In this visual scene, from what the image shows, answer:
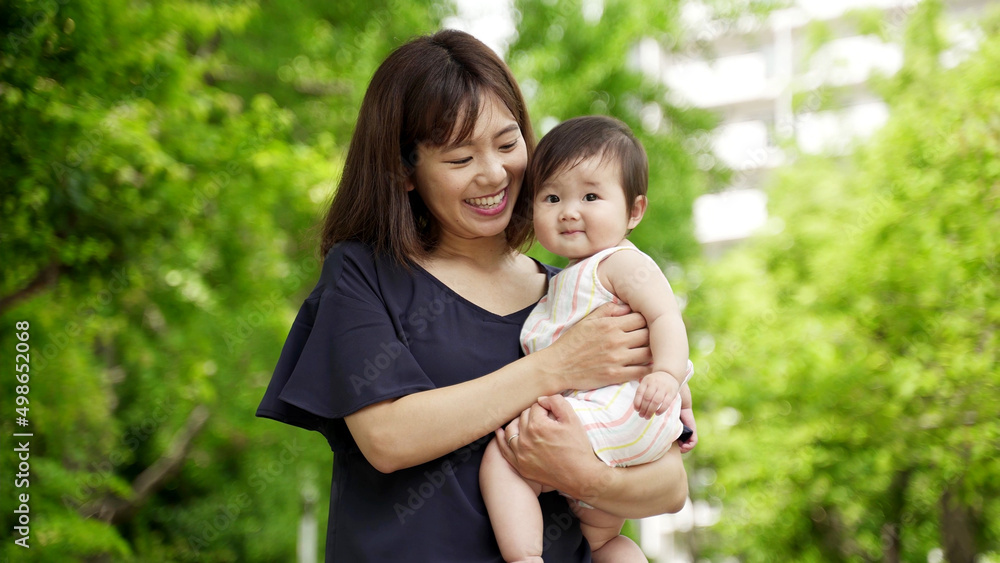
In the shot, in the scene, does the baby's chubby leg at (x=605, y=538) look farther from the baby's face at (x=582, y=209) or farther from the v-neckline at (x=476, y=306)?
the baby's face at (x=582, y=209)

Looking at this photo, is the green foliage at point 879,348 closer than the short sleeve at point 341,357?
No

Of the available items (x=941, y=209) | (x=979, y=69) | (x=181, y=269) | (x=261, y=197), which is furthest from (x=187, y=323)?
(x=979, y=69)

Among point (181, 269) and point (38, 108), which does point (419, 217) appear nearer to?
point (38, 108)

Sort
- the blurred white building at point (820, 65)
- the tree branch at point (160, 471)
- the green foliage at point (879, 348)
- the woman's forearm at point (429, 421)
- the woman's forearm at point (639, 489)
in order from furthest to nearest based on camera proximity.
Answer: the blurred white building at point (820, 65), the tree branch at point (160, 471), the green foliage at point (879, 348), the woman's forearm at point (639, 489), the woman's forearm at point (429, 421)

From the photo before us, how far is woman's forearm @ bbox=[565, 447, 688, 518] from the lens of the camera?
1.65 m

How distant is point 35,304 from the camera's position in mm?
5449

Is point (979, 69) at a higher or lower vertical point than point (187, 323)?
higher

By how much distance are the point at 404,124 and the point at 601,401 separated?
28.0 inches

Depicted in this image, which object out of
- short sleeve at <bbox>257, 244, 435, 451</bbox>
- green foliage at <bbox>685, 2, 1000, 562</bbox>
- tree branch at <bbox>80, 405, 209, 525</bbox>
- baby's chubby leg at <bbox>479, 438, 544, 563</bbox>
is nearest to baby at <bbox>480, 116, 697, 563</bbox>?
baby's chubby leg at <bbox>479, 438, 544, 563</bbox>

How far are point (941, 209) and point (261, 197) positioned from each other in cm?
527

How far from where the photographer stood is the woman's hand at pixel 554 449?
1616 mm

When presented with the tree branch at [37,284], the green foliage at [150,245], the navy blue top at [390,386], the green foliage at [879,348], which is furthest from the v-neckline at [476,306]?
the green foliage at [879,348]

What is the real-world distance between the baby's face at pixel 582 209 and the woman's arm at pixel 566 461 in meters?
0.38

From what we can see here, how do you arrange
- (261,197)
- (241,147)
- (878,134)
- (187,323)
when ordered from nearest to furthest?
(241,147) → (261,197) → (187,323) → (878,134)
